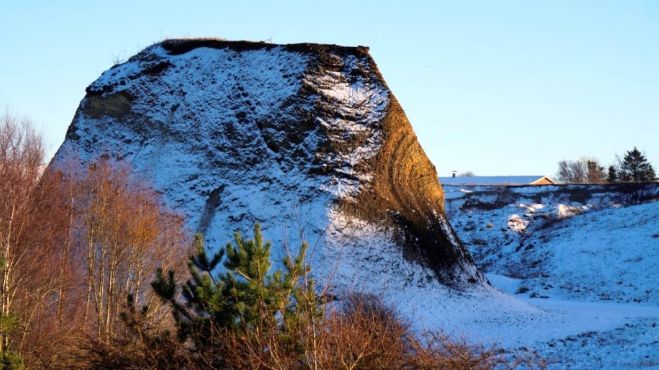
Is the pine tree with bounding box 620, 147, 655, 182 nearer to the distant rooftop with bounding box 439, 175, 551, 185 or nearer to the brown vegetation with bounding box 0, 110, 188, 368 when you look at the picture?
the distant rooftop with bounding box 439, 175, 551, 185

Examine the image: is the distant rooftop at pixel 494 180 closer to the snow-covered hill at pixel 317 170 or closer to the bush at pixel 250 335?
the snow-covered hill at pixel 317 170

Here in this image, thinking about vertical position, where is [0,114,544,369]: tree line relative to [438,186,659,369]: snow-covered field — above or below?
above

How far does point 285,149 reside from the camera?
A: 2952cm

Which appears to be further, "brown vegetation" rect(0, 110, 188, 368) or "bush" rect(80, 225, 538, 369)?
"brown vegetation" rect(0, 110, 188, 368)

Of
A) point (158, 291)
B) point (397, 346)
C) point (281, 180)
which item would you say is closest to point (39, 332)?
point (158, 291)

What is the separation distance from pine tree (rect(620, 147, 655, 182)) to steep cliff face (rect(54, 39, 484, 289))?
194ft

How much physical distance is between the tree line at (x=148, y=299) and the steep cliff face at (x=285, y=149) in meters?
2.05

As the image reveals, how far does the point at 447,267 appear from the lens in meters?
29.2

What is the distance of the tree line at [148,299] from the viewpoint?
730cm

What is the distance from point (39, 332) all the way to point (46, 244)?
17.2 feet

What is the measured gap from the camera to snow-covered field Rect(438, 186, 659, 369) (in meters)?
22.5

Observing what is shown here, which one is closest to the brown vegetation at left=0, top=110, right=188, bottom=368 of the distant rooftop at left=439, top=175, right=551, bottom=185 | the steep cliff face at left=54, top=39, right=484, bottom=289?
the steep cliff face at left=54, top=39, right=484, bottom=289

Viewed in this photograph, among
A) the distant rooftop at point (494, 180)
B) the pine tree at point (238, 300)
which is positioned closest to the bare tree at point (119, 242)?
the pine tree at point (238, 300)

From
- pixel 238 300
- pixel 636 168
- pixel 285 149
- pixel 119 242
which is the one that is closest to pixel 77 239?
pixel 119 242
